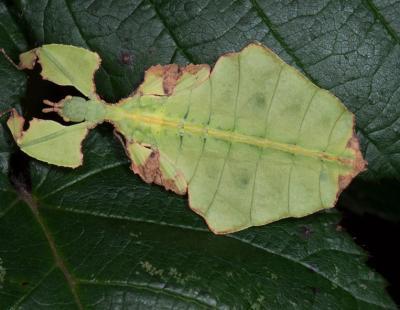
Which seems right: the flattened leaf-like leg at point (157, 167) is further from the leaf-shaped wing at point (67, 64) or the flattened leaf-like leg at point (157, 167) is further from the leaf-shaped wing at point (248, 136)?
the leaf-shaped wing at point (67, 64)

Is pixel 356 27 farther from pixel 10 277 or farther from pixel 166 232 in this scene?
pixel 10 277

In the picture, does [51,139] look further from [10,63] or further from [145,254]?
[145,254]

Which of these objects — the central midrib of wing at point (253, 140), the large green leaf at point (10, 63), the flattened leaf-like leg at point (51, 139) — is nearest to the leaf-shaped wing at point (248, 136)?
the central midrib of wing at point (253, 140)

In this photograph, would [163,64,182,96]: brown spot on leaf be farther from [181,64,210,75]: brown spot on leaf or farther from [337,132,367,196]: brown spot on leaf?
[337,132,367,196]: brown spot on leaf

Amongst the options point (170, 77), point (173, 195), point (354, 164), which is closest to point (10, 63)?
point (170, 77)

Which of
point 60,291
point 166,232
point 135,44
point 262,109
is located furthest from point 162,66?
point 60,291
